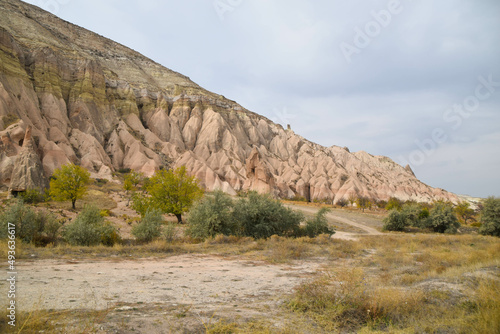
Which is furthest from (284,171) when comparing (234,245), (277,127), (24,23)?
(24,23)

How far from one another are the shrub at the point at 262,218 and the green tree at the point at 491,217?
2162 centimetres

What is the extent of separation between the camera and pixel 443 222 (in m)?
29.4

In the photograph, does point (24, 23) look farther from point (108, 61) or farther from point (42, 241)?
point (42, 241)

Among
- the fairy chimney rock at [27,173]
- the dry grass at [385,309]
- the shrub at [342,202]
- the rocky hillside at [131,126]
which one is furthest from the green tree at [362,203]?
the fairy chimney rock at [27,173]

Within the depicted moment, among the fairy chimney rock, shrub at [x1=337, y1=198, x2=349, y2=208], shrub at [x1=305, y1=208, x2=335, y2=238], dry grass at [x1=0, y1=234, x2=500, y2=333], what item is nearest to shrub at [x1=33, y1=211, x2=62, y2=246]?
dry grass at [x1=0, y1=234, x2=500, y2=333]

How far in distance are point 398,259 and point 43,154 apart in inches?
1805

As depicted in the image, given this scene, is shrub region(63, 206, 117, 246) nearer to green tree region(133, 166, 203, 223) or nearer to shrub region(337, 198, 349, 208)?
green tree region(133, 166, 203, 223)

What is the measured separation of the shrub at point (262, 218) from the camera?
17109 mm

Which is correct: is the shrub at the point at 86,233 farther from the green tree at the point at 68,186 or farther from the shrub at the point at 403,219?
the shrub at the point at 403,219

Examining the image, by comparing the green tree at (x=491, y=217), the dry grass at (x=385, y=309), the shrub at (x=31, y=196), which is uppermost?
the green tree at (x=491, y=217)

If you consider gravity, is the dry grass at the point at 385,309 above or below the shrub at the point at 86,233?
above

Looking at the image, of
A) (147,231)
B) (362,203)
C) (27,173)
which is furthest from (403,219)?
(27,173)

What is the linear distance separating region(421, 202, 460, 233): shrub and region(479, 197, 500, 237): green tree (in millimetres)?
2504

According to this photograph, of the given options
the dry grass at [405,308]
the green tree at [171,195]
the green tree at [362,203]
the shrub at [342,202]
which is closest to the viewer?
the dry grass at [405,308]
